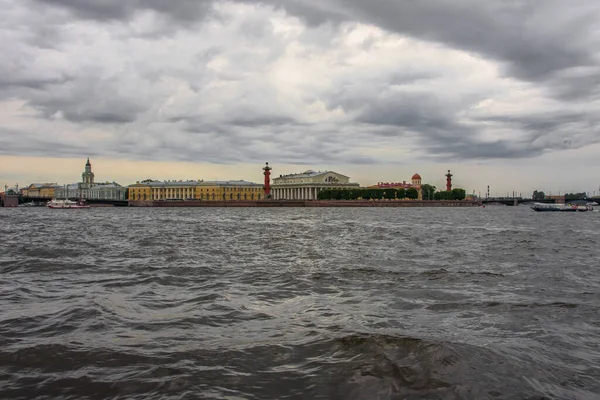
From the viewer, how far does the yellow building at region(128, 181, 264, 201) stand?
12950cm

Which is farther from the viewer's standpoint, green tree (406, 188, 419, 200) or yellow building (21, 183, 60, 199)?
yellow building (21, 183, 60, 199)

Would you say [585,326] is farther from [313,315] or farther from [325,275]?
[325,275]

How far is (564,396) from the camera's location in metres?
3.79

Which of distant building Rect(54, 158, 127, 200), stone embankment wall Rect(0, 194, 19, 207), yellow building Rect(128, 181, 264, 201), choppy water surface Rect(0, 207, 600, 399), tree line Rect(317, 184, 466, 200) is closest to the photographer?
choppy water surface Rect(0, 207, 600, 399)

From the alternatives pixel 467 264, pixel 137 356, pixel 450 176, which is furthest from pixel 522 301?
pixel 450 176

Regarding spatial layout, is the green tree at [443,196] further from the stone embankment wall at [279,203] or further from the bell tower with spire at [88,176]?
the bell tower with spire at [88,176]

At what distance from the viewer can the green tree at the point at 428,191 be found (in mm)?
133250

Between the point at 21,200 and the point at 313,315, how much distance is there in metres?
125

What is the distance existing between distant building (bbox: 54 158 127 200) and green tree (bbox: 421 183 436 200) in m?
81.6

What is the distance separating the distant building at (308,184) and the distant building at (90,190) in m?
43.5

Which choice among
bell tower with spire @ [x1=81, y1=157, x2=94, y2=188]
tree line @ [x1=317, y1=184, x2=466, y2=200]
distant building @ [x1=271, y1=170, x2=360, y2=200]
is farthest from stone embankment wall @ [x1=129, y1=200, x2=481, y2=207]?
bell tower with spire @ [x1=81, y1=157, x2=94, y2=188]

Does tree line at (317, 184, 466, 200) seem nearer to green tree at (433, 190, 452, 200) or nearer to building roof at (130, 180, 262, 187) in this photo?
green tree at (433, 190, 452, 200)

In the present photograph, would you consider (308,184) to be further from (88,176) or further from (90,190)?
(88,176)

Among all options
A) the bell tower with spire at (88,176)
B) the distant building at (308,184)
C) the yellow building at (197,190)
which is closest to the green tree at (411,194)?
the distant building at (308,184)
